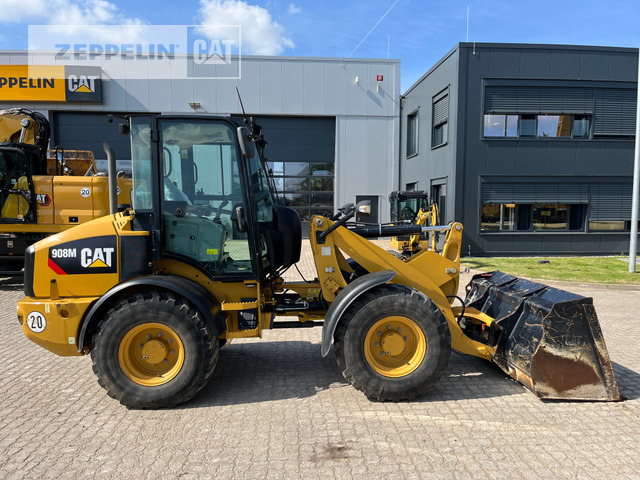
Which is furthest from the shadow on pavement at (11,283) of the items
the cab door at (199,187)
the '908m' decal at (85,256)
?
the cab door at (199,187)

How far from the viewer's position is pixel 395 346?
3.82 m

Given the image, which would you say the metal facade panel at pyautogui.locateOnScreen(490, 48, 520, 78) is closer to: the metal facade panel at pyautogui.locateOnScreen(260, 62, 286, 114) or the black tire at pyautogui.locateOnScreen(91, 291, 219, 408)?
the metal facade panel at pyautogui.locateOnScreen(260, 62, 286, 114)

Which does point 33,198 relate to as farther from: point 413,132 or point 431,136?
point 413,132

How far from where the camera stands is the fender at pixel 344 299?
3.73 meters

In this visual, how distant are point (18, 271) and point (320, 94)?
1490cm

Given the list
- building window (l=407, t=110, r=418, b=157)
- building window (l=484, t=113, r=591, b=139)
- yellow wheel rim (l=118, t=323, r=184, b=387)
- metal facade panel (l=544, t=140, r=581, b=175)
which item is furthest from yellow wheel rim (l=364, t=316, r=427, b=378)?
building window (l=407, t=110, r=418, b=157)

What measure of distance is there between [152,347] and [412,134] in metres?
18.9

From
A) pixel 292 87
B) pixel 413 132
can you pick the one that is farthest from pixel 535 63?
pixel 292 87

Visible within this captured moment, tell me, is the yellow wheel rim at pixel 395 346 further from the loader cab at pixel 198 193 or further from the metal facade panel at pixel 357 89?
the metal facade panel at pixel 357 89

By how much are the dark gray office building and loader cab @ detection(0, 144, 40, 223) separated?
12749 millimetres

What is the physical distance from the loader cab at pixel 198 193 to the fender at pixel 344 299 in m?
0.76

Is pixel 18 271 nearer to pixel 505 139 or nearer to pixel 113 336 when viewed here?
pixel 113 336

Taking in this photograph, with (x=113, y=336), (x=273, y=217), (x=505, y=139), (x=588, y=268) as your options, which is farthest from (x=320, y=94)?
(x=113, y=336)

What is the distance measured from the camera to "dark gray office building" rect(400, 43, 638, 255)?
48.5ft
